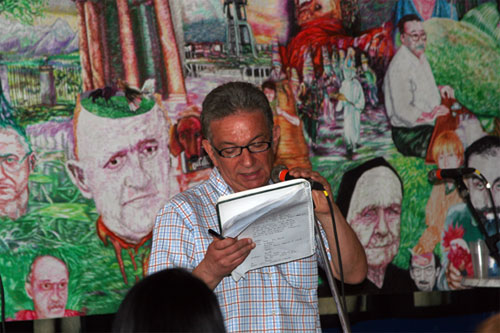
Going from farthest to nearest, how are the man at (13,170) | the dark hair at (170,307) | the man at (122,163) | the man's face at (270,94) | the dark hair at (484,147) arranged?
the dark hair at (484,147)
the man's face at (270,94)
the man at (122,163)
the man at (13,170)
the dark hair at (170,307)

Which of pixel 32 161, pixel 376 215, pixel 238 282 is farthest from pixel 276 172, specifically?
pixel 376 215

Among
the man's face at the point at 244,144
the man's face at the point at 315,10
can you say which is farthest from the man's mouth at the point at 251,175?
the man's face at the point at 315,10

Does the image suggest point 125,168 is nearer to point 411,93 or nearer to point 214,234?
point 214,234

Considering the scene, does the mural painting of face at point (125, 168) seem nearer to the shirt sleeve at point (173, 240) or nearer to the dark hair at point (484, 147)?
the shirt sleeve at point (173, 240)

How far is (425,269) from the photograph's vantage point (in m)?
3.68

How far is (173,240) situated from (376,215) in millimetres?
1877

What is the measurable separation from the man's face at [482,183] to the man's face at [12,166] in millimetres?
2570

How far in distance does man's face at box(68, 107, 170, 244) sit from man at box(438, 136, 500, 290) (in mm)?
1737

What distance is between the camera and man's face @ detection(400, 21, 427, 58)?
3701mm

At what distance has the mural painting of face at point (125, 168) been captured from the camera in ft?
10.2

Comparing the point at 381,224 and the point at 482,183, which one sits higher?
the point at 482,183

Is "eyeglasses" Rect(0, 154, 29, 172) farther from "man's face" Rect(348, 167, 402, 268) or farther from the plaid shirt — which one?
"man's face" Rect(348, 167, 402, 268)

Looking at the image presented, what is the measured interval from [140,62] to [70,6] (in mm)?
437

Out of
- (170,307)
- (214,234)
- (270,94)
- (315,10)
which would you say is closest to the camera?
(170,307)
